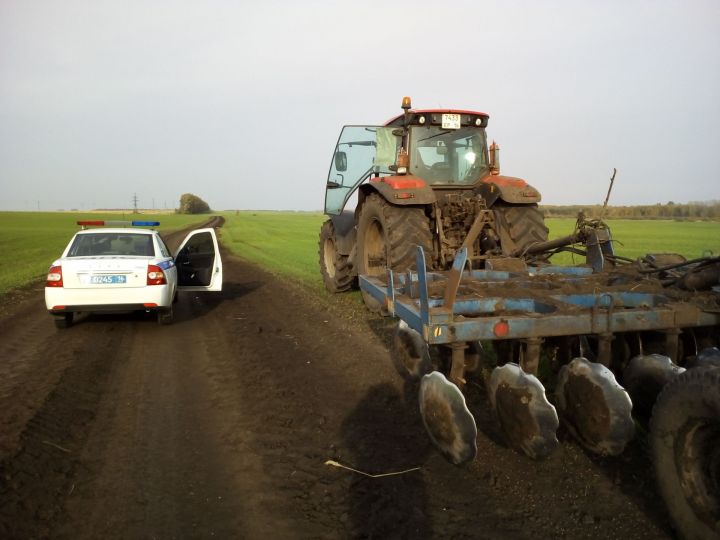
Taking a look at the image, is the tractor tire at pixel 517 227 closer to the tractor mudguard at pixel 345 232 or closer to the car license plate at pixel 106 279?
the tractor mudguard at pixel 345 232

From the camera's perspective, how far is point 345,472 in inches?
129

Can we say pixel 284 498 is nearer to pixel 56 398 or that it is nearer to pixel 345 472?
pixel 345 472

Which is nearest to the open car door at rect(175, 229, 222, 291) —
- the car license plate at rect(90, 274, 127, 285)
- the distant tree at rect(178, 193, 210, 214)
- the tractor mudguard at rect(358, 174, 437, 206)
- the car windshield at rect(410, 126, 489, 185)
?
the car license plate at rect(90, 274, 127, 285)

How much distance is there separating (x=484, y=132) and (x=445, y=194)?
1125mm

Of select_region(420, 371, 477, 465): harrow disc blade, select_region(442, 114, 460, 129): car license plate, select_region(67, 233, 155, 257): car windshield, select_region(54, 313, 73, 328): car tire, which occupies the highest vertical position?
select_region(442, 114, 460, 129): car license plate

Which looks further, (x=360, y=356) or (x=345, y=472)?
(x=360, y=356)

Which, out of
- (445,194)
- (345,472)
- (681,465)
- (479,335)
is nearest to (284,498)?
(345,472)

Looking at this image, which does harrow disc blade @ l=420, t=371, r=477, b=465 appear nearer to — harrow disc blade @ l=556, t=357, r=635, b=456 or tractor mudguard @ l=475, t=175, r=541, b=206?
harrow disc blade @ l=556, t=357, r=635, b=456

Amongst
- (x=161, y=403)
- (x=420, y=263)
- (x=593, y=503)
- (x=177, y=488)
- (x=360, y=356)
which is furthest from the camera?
(x=360, y=356)

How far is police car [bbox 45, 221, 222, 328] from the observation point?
7.03 m

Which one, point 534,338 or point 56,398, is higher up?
point 534,338

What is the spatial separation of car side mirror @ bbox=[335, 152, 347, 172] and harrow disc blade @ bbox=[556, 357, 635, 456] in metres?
5.96

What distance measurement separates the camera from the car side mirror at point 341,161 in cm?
853

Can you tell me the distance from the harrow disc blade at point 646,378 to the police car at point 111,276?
5925 millimetres
